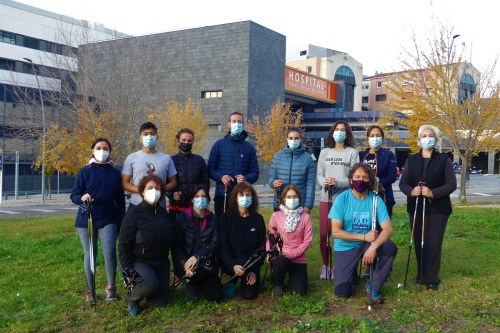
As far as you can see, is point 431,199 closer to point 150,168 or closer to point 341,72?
point 150,168

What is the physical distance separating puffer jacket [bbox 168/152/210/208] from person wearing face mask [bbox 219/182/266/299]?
502 mm

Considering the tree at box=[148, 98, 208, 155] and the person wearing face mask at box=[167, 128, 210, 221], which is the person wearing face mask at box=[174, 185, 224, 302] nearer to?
the person wearing face mask at box=[167, 128, 210, 221]

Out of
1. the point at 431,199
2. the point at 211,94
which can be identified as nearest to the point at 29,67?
the point at 211,94

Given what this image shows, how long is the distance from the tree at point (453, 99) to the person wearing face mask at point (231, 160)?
14075mm

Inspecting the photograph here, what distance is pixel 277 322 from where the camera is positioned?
15.4ft

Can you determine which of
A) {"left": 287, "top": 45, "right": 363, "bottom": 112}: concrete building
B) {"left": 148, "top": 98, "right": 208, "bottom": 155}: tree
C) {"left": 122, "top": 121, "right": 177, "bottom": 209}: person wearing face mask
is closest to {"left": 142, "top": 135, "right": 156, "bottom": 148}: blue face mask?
{"left": 122, "top": 121, "right": 177, "bottom": 209}: person wearing face mask

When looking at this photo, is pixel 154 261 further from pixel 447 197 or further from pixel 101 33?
pixel 101 33

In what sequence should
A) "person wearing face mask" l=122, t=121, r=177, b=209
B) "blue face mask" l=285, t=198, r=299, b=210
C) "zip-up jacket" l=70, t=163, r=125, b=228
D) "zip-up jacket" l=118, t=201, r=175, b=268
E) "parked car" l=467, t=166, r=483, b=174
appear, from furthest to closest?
"parked car" l=467, t=166, r=483, b=174 → "blue face mask" l=285, t=198, r=299, b=210 → "person wearing face mask" l=122, t=121, r=177, b=209 → "zip-up jacket" l=70, t=163, r=125, b=228 → "zip-up jacket" l=118, t=201, r=175, b=268

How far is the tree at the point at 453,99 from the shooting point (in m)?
18.1

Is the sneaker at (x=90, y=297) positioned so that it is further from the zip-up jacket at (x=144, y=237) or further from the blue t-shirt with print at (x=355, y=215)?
the blue t-shirt with print at (x=355, y=215)

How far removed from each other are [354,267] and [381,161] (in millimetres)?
1502

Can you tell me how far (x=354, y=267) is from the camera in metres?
5.47

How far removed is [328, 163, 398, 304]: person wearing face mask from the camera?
533 cm

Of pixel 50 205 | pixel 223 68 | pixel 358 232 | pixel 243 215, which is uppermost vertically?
pixel 223 68
